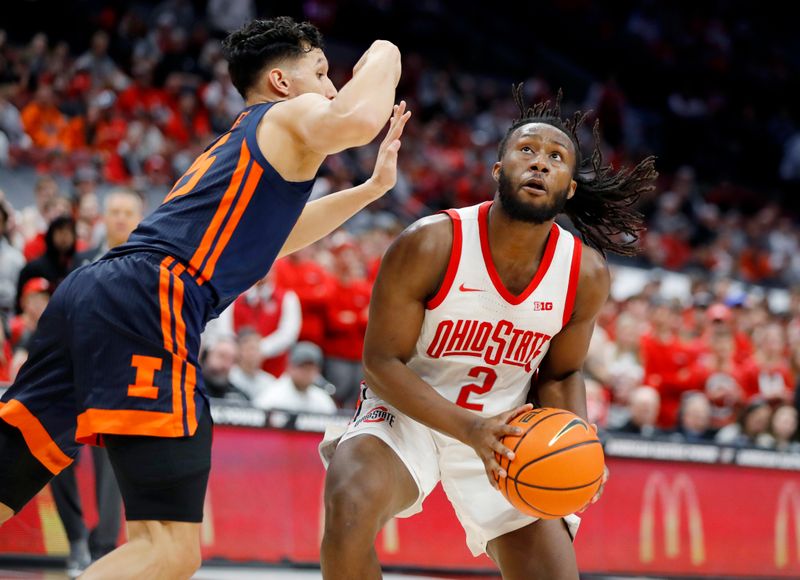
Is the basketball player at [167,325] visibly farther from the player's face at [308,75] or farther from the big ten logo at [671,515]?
the big ten logo at [671,515]

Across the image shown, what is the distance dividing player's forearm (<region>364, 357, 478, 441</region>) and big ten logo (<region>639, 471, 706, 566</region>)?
511 cm

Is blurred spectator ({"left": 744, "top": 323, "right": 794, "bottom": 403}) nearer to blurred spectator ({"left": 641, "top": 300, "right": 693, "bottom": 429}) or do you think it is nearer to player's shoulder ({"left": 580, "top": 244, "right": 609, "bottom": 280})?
blurred spectator ({"left": 641, "top": 300, "right": 693, "bottom": 429})

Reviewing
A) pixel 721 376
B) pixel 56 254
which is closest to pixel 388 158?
pixel 56 254

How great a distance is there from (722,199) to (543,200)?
1690 centimetres

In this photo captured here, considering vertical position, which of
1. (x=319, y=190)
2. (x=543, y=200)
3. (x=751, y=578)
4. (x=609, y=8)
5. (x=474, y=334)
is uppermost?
(x=609, y=8)

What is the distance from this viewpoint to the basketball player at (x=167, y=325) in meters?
3.29

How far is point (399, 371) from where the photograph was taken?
4016 millimetres

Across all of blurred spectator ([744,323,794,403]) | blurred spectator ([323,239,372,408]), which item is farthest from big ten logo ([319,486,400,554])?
blurred spectator ([744,323,794,403])

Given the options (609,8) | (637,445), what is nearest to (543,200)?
(637,445)

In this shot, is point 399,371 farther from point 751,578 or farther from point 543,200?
point 751,578

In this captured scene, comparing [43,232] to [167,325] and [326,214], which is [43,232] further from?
[167,325]

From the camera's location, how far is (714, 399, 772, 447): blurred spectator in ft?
32.3

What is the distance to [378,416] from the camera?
13.8 feet

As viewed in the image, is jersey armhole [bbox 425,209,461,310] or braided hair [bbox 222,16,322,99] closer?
braided hair [bbox 222,16,322,99]
